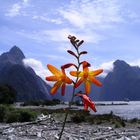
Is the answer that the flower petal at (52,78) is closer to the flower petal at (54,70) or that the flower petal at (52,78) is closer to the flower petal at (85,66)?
the flower petal at (54,70)

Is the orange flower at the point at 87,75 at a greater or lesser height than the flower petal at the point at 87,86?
greater

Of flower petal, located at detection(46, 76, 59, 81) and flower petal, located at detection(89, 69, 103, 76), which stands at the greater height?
flower petal, located at detection(89, 69, 103, 76)

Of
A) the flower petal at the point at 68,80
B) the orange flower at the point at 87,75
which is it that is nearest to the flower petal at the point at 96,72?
the orange flower at the point at 87,75

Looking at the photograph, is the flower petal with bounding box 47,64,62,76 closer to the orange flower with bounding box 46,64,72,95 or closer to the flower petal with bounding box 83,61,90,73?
the orange flower with bounding box 46,64,72,95

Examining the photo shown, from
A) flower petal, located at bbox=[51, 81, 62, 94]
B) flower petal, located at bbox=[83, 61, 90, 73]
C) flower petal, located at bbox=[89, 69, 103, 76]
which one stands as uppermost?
flower petal, located at bbox=[83, 61, 90, 73]

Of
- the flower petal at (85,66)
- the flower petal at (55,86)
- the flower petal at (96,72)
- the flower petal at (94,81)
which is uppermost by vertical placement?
the flower petal at (85,66)

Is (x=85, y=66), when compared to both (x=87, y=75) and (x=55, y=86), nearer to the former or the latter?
(x=87, y=75)

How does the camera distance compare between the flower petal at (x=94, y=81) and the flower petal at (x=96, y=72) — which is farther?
the flower petal at (x=96, y=72)

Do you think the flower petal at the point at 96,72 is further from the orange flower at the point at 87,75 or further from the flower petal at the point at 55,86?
the flower petal at the point at 55,86

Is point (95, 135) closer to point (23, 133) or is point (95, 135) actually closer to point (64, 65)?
point (23, 133)

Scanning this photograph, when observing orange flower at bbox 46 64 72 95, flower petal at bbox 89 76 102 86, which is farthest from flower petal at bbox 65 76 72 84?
flower petal at bbox 89 76 102 86

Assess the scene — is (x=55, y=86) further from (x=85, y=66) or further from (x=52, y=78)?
(x=85, y=66)

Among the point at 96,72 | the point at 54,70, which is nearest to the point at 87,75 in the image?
the point at 96,72

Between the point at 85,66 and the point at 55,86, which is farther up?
the point at 85,66
